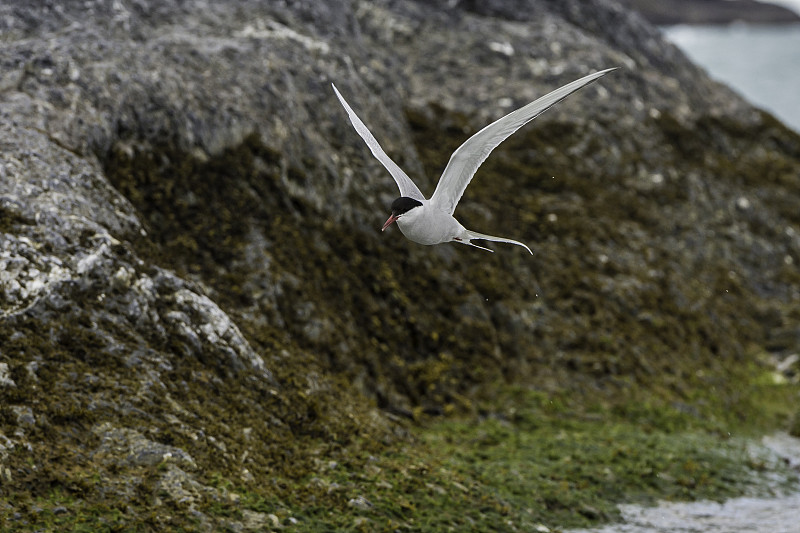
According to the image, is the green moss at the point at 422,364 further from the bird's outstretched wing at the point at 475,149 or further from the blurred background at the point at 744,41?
the blurred background at the point at 744,41

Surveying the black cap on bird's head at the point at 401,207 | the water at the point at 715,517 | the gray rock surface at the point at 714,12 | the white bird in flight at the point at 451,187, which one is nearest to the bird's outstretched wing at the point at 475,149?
the white bird in flight at the point at 451,187

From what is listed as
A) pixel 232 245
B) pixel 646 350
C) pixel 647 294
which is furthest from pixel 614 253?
pixel 232 245

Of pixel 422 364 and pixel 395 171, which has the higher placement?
pixel 395 171

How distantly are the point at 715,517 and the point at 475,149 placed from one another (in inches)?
376

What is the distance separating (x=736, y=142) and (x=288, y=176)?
2181 centimetres

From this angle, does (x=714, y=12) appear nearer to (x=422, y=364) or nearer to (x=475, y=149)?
(x=422, y=364)

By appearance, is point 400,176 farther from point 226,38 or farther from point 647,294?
point 647,294

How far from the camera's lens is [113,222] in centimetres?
1516

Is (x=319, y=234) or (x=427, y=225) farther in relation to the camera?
(x=319, y=234)

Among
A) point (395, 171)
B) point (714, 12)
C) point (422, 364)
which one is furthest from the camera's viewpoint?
point (714, 12)

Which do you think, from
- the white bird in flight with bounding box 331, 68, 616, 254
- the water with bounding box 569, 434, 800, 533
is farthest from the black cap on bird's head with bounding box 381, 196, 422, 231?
the water with bounding box 569, 434, 800, 533

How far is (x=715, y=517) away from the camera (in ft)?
52.2

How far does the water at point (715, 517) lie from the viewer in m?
15.1

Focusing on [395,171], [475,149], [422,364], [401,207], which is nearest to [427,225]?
[401,207]
